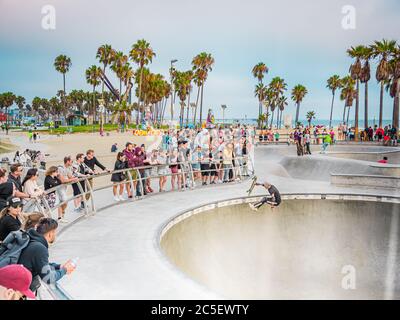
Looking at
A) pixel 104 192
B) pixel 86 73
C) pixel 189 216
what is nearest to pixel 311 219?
pixel 189 216

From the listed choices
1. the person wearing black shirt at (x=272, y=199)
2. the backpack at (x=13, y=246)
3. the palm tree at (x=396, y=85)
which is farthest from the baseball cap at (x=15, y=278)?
the palm tree at (x=396, y=85)

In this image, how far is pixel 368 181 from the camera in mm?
15039

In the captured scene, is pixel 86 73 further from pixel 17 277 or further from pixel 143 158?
pixel 17 277

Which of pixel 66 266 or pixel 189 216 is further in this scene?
pixel 189 216

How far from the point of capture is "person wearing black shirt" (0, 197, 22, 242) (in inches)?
225

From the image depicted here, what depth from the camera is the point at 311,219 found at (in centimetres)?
1280

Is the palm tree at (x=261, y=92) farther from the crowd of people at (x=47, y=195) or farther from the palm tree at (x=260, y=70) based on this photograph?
the crowd of people at (x=47, y=195)

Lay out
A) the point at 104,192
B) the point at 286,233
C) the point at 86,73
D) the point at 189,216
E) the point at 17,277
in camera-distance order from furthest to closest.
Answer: the point at 86,73
the point at 104,192
the point at 286,233
the point at 189,216
the point at 17,277

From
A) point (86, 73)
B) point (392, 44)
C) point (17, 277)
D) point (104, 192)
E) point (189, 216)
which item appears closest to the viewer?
point (17, 277)

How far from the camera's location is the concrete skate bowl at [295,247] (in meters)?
10.0

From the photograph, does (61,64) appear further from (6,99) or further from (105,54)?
(6,99)

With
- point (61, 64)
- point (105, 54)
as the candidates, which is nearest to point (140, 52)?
point (105, 54)
